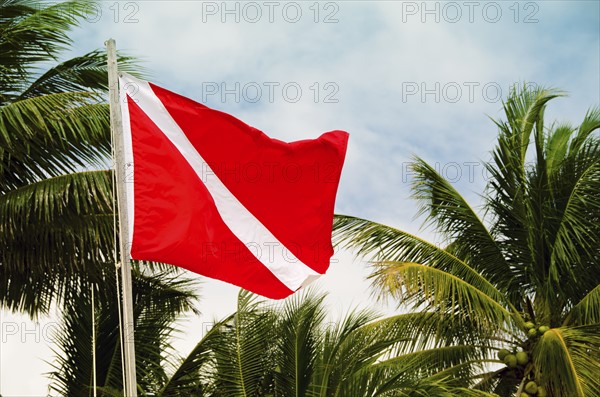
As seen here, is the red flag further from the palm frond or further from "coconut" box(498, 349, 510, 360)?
"coconut" box(498, 349, 510, 360)

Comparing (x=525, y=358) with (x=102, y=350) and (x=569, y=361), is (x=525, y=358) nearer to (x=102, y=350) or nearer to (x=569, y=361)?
(x=569, y=361)

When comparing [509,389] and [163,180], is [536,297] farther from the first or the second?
[163,180]

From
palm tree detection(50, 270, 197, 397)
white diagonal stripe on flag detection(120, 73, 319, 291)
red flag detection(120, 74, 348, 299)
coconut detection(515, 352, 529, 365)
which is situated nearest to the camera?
red flag detection(120, 74, 348, 299)

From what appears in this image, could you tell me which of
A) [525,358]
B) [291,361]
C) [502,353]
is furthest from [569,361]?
[291,361]

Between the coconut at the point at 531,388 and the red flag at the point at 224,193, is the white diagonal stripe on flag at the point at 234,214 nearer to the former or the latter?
the red flag at the point at 224,193

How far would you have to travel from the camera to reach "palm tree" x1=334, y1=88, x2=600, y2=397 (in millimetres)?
15742

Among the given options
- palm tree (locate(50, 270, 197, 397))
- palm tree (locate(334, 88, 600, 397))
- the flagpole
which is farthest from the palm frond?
the flagpole

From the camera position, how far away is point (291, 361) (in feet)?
43.4

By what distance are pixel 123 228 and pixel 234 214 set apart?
1449 millimetres

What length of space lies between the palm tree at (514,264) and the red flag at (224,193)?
19.3ft

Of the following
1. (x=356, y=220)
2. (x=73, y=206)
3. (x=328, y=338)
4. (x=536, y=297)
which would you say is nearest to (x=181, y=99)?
(x=73, y=206)

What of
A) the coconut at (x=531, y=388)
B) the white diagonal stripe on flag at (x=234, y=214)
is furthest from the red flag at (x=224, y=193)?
the coconut at (x=531, y=388)

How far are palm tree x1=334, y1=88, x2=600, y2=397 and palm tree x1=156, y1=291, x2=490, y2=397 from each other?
1917 millimetres

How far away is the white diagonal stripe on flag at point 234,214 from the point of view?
875cm
